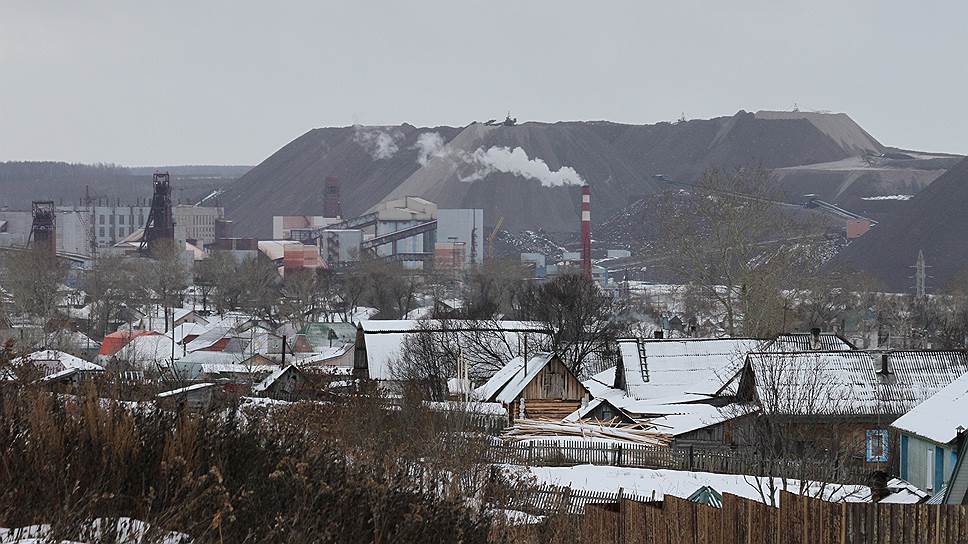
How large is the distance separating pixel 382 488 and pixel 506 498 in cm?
611

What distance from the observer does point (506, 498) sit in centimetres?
1139

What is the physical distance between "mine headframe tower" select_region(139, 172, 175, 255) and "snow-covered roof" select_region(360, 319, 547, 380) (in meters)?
85.3

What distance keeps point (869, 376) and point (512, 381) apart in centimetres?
890

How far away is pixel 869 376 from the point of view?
2544cm

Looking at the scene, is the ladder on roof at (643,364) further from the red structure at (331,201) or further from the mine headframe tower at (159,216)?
the red structure at (331,201)

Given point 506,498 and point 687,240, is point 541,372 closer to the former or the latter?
point 687,240

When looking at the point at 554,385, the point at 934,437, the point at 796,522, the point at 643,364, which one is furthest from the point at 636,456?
the point at 796,522

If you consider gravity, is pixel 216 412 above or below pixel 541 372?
above

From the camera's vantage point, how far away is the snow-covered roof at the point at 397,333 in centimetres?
→ 3778

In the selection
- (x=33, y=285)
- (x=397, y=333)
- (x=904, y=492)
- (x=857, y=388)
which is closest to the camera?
(x=904, y=492)

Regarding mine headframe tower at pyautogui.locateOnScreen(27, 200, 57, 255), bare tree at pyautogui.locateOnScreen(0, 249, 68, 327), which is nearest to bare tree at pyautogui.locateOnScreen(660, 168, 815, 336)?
bare tree at pyautogui.locateOnScreen(0, 249, 68, 327)

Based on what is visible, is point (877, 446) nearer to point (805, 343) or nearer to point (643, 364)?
point (805, 343)

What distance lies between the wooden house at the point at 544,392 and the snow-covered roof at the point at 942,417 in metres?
11.3

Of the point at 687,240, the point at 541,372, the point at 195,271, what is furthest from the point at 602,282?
the point at 541,372
